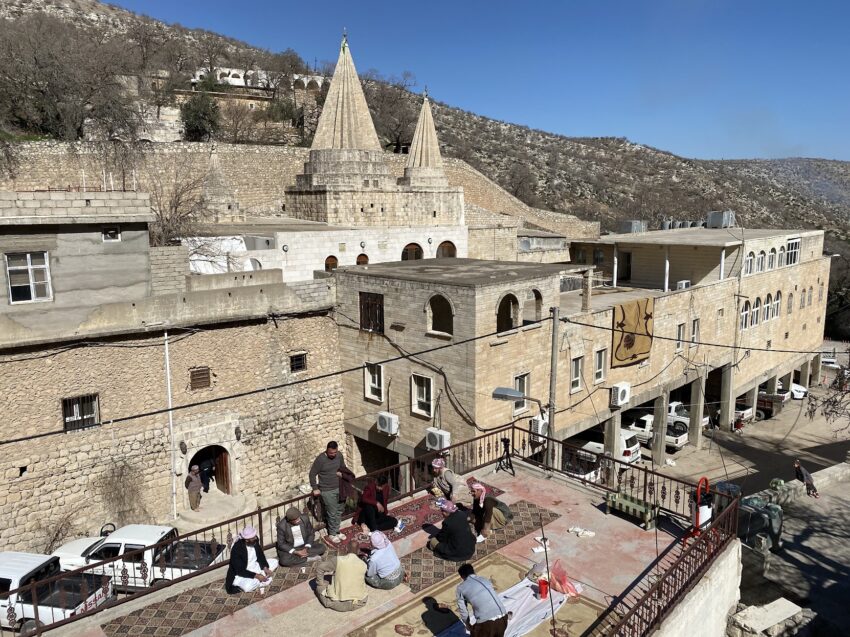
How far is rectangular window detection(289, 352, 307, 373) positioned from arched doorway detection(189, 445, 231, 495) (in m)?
2.92

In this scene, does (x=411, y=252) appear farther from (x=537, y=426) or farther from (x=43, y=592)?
(x=43, y=592)

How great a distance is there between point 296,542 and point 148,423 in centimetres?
815

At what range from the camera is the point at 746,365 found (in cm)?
2852

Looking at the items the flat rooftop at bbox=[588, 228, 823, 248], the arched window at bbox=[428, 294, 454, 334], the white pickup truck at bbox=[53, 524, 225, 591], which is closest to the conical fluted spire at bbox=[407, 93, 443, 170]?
the flat rooftop at bbox=[588, 228, 823, 248]

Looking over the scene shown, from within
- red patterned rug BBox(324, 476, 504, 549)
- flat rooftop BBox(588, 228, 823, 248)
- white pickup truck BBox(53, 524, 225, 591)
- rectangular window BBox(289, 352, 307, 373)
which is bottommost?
white pickup truck BBox(53, 524, 225, 591)

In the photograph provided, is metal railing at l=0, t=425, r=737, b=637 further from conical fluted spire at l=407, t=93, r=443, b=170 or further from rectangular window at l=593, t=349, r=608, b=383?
conical fluted spire at l=407, t=93, r=443, b=170

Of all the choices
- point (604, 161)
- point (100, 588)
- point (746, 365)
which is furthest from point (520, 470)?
point (604, 161)

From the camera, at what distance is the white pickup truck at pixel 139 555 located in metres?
11.8

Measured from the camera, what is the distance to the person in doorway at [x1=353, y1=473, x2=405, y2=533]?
32.7 feet

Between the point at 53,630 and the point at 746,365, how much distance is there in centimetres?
2800

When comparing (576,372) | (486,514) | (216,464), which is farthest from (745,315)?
(216,464)

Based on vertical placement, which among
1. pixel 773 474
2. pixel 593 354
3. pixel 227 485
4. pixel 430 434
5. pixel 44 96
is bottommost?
A: pixel 773 474

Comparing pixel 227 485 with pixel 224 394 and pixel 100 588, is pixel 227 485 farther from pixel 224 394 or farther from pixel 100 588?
pixel 100 588

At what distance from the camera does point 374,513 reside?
9.97m
